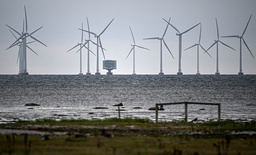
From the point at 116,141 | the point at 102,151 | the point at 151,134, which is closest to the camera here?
the point at 102,151

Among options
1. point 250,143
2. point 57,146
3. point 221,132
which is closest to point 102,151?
point 57,146

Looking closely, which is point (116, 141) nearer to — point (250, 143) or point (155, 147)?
point (155, 147)

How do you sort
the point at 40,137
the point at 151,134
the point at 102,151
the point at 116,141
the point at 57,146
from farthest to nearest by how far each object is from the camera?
the point at 151,134 → the point at 40,137 → the point at 116,141 → the point at 57,146 → the point at 102,151

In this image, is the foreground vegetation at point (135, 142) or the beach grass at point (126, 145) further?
the foreground vegetation at point (135, 142)

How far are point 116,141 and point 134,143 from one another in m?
0.78

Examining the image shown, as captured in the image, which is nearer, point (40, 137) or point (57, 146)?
point (57, 146)

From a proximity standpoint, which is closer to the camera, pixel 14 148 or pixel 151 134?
pixel 14 148

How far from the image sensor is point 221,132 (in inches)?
1147

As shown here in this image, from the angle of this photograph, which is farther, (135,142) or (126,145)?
(135,142)

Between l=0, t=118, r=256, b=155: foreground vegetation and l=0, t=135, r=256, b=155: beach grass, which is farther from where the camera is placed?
l=0, t=118, r=256, b=155: foreground vegetation

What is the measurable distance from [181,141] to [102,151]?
4.76 m

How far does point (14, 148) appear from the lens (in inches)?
837

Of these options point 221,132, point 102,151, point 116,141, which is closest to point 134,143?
point 116,141

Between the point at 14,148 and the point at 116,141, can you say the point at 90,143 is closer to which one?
the point at 116,141
